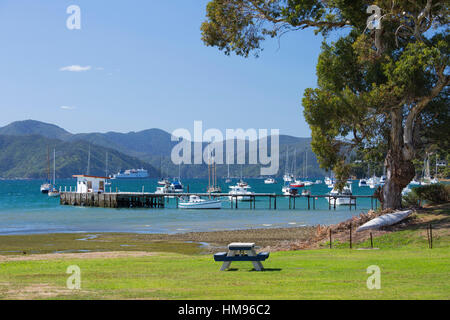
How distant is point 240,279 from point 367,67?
19926 mm

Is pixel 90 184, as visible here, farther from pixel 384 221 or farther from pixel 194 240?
pixel 384 221

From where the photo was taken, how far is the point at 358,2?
1156 inches

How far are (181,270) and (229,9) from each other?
18.2 m

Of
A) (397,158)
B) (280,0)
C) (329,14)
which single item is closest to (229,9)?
(280,0)

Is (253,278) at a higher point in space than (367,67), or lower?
lower

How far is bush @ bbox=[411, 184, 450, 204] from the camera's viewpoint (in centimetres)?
3412

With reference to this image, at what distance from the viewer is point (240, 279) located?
13.9 metres

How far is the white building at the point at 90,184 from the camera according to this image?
4047 inches

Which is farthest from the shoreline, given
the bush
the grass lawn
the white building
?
the white building

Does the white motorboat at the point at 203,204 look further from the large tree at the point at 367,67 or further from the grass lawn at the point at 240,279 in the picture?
the grass lawn at the point at 240,279

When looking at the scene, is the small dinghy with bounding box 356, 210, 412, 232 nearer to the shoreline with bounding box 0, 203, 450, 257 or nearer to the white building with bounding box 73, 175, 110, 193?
the shoreline with bounding box 0, 203, 450, 257

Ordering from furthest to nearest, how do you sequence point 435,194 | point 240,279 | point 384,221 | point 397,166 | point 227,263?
1. point 435,194
2. point 397,166
3. point 384,221
4. point 227,263
5. point 240,279

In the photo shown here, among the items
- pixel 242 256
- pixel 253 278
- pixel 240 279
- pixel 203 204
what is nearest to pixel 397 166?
pixel 242 256
